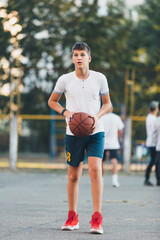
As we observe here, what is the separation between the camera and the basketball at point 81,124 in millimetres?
5766

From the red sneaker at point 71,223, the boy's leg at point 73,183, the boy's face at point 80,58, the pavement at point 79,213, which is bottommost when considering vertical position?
the pavement at point 79,213

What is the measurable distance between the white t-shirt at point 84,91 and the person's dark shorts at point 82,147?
0.25ft

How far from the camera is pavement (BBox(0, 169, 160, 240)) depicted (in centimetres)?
568

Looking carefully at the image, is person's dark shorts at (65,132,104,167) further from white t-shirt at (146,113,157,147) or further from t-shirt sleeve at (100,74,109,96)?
white t-shirt at (146,113,157,147)

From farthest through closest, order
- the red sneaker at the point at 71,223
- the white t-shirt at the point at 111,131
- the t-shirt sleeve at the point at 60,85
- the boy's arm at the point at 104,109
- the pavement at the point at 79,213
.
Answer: the white t-shirt at the point at 111,131, the t-shirt sleeve at the point at 60,85, the red sneaker at the point at 71,223, the boy's arm at the point at 104,109, the pavement at the point at 79,213

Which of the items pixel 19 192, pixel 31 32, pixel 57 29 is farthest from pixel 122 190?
pixel 57 29

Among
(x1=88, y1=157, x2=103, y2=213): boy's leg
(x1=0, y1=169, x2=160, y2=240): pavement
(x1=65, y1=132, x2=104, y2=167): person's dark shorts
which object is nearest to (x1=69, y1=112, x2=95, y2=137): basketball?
(x1=65, y1=132, x2=104, y2=167): person's dark shorts

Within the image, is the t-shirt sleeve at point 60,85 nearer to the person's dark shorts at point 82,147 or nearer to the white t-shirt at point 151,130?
the person's dark shorts at point 82,147

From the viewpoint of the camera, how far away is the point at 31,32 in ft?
61.7

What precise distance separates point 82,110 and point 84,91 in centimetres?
20

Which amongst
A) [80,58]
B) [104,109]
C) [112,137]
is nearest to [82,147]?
[104,109]

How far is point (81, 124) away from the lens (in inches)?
227

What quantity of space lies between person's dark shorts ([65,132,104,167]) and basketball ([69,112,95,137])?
167 mm

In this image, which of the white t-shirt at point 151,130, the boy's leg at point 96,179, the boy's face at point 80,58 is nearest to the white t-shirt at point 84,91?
the boy's face at point 80,58
